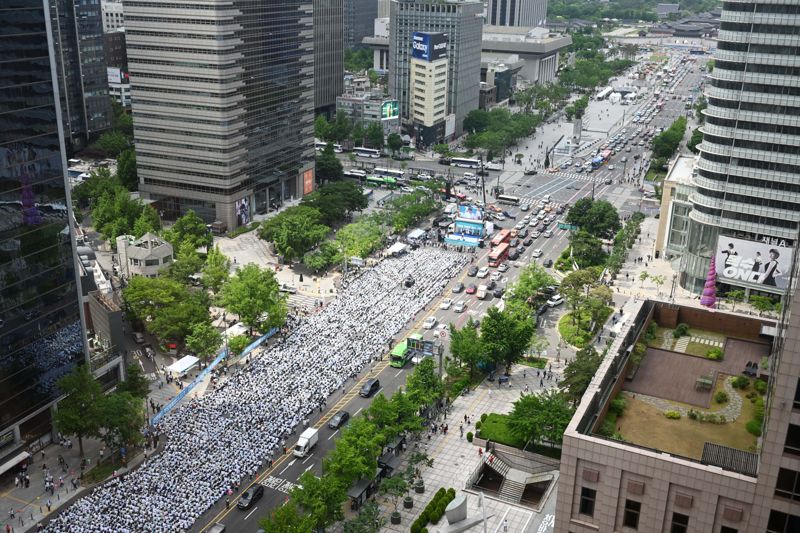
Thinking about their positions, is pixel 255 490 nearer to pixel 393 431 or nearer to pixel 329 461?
pixel 329 461

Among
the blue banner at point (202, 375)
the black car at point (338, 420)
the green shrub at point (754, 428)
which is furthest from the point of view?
the black car at point (338, 420)

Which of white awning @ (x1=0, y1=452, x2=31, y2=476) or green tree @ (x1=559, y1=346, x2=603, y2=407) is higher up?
green tree @ (x1=559, y1=346, x2=603, y2=407)

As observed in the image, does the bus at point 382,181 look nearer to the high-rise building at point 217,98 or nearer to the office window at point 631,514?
the high-rise building at point 217,98

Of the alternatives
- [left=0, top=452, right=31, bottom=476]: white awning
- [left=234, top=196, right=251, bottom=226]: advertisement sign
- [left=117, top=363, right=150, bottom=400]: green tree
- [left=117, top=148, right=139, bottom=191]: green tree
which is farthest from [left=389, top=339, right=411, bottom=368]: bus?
[left=117, top=148, right=139, bottom=191]: green tree

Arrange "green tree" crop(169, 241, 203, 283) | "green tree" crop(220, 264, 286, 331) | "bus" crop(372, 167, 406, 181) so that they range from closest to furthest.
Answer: "green tree" crop(220, 264, 286, 331)
"green tree" crop(169, 241, 203, 283)
"bus" crop(372, 167, 406, 181)

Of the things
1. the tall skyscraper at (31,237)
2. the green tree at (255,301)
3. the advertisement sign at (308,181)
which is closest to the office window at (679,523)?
the tall skyscraper at (31,237)

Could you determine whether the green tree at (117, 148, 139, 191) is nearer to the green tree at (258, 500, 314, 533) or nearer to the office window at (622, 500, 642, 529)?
the green tree at (258, 500, 314, 533)

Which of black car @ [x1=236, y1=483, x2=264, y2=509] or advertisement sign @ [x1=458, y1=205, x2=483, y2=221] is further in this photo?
advertisement sign @ [x1=458, y1=205, x2=483, y2=221]
